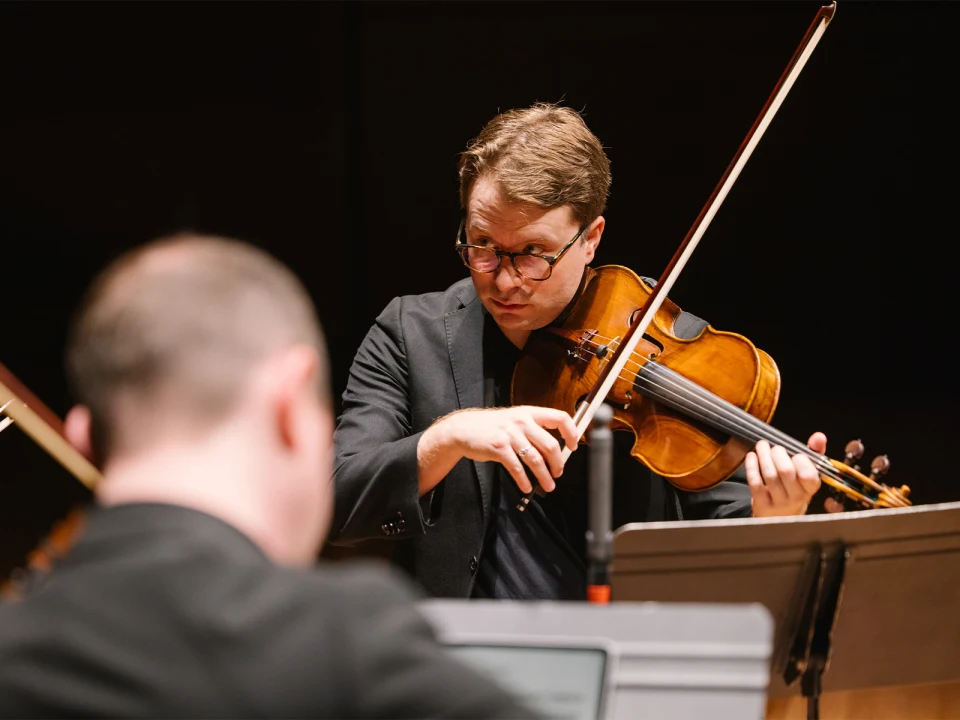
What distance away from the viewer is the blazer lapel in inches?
79.4

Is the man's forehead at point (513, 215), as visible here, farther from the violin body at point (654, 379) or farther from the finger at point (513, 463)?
the finger at point (513, 463)

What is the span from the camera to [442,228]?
3.38 m

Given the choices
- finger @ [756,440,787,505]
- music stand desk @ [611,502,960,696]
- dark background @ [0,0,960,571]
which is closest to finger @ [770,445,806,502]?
finger @ [756,440,787,505]

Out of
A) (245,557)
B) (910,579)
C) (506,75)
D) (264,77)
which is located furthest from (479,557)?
(264,77)

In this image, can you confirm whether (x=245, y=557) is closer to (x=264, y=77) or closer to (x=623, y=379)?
(x=623, y=379)

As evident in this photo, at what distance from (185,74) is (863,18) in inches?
87.2

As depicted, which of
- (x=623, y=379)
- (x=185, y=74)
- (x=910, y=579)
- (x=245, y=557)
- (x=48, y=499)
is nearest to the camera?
(x=245, y=557)

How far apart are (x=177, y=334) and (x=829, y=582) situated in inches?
39.4

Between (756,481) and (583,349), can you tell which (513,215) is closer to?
(583,349)

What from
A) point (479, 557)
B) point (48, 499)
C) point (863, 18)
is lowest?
point (48, 499)

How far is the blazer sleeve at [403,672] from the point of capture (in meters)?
0.65

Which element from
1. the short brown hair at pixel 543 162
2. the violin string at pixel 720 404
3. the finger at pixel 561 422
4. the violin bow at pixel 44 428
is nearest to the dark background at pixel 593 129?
the short brown hair at pixel 543 162

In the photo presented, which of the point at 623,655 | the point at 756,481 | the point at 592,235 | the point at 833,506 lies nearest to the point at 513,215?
the point at 592,235

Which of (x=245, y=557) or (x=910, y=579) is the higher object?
(x=245, y=557)
